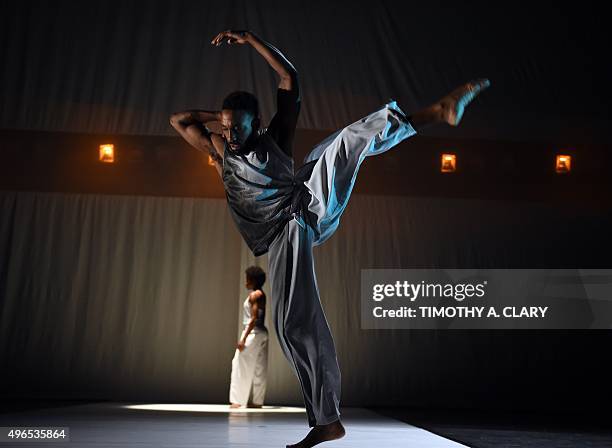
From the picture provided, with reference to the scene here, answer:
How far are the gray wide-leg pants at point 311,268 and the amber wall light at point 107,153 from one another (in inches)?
173

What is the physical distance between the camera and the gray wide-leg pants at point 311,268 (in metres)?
2.40

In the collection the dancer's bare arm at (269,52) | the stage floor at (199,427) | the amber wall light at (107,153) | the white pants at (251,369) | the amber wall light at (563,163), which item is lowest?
the stage floor at (199,427)

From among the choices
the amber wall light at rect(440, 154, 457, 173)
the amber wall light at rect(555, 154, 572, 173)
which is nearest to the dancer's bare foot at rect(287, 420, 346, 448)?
the amber wall light at rect(440, 154, 457, 173)

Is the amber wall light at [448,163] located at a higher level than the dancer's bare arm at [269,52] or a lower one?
higher

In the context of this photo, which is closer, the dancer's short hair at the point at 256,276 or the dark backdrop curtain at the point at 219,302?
the dancer's short hair at the point at 256,276

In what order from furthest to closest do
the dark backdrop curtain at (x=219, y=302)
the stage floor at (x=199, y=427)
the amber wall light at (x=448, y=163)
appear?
the amber wall light at (x=448, y=163) → the dark backdrop curtain at (x=219, y=302) → the stage floor at (x=199, y=427)

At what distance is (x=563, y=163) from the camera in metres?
6.89

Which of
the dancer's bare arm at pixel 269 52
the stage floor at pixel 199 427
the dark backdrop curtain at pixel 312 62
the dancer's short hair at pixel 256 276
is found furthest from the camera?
the dark backdrop curtain at pixel 312 62

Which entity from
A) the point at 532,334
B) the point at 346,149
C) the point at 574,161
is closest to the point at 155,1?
the point at 574,161

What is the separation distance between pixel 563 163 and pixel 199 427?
4422 millimetres

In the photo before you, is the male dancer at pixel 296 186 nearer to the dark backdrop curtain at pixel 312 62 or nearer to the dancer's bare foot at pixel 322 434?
the dancer's bare foot at pixel 322 434

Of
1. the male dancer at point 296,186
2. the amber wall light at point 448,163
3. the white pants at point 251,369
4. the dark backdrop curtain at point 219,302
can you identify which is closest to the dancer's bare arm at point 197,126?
the male dancer at point 296,186

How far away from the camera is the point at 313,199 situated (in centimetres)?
245

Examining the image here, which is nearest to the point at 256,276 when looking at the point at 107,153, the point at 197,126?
the point at 107,153
